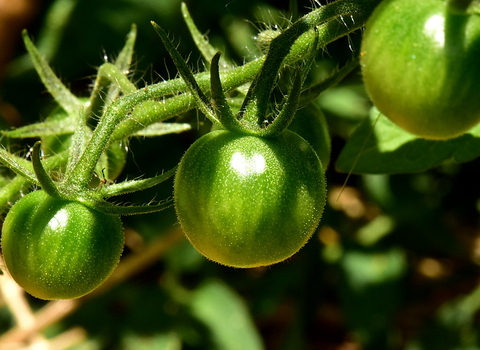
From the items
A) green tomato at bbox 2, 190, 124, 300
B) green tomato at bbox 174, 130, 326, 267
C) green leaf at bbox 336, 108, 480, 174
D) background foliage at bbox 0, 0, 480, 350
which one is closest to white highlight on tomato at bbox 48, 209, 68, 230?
green tomato at bbox 2, 190, 124, 300

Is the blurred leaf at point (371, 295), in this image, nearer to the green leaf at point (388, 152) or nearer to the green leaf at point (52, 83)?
the green leaf at point (388, 152)

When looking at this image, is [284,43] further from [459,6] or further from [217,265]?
[217,265]

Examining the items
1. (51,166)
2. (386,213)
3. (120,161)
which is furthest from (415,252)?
(51,166)

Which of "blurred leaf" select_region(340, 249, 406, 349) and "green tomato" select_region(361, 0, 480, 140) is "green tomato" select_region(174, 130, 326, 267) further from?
"blurred leaf" select_region(340, 249, 406, 349)

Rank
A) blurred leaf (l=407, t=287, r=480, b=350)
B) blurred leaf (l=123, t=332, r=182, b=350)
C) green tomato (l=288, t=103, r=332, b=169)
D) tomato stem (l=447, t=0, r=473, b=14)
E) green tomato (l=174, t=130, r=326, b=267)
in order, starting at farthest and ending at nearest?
blurred leaf (l=407, t=287, r=480, b=350) → blurred leaf (l=123, t=332, r=182, b=350) → green tomato (l=288, t=103, r=332, b=169) → green tomato (l=174, t=130, r=326, b=267) → tomato stem (l=447, t=0, r=473, b=14)

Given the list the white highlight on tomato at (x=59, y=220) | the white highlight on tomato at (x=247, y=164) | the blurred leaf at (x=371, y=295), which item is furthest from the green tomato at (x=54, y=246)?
the blurred leaf at (x=371, y=295)

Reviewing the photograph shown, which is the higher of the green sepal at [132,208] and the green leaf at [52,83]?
the green leaf at [52,83]
